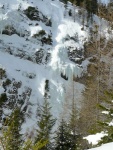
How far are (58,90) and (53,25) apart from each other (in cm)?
1912

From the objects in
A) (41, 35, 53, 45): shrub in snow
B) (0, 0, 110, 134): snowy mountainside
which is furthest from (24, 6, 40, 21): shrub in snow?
(41, 35, 53, 45): shrub in snow

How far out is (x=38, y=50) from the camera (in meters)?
45.1

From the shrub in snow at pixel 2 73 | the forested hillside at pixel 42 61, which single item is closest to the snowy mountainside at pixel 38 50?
the forested hillside at pixel 42 61

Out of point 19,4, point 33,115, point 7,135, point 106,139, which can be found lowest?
point 33,115

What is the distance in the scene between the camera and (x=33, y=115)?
34.8 metres

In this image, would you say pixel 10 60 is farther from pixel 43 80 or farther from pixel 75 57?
pixel 75 57

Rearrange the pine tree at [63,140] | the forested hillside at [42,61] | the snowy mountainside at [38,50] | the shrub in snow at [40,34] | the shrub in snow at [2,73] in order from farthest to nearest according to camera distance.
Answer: the shrub in snow at [40,34] → the snowy mountainside at [38,50] → the shrub in snow at [2,73] → the forested hillside at [42,61] → the pine tree at [63,140]

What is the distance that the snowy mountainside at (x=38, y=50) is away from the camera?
37719 millimetres

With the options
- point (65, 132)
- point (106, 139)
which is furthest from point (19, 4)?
point (106, 139)

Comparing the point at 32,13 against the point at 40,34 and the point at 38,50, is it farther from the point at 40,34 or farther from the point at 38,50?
the point at 38,50

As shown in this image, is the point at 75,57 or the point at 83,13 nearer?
the point at 75,57

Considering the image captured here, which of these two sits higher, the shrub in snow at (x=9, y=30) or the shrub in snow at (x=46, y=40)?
the shrub in snow at (x=9, y=30)

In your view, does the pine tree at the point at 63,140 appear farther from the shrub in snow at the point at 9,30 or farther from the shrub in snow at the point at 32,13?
the shrub in snow at the point at 32,13

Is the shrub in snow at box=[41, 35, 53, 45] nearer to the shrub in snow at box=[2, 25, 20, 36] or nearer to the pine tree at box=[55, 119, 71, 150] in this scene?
the shrub in snow at box=[2, 25, 20, 36]
